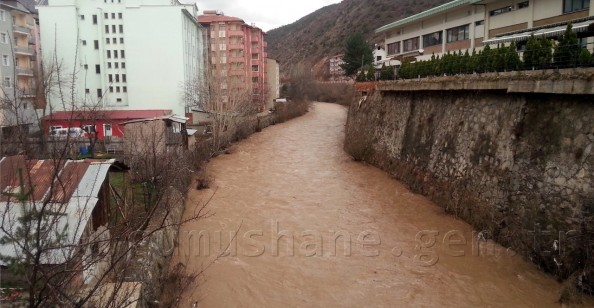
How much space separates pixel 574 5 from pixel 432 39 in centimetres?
1366

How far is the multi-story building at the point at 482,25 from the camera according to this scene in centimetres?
2020

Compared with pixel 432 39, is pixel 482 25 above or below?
above

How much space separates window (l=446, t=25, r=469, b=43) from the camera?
96.6ft

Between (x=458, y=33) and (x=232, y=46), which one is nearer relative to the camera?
(x=458, y=33)

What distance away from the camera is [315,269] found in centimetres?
1173

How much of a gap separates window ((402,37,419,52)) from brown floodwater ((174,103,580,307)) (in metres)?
18.6

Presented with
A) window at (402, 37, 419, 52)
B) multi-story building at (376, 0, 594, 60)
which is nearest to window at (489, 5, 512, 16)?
multi-story building at (376, 0, 594, 60)

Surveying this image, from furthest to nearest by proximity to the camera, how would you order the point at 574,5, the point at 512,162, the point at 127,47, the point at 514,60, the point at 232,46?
the point at 232,46 → the point at 127,47 → the point at 574,5 → the point at 514,60 → the point at 512,162

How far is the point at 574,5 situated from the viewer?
20.4 m

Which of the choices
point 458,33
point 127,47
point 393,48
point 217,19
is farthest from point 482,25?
point 217,19

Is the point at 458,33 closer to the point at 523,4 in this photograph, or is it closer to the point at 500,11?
the point at 500,11

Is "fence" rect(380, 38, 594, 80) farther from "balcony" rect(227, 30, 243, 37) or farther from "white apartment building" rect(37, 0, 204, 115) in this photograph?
"balcony" rect(227, 30, 243, 37)

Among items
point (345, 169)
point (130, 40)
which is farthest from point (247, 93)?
point (345, 169)

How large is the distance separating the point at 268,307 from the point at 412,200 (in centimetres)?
920
